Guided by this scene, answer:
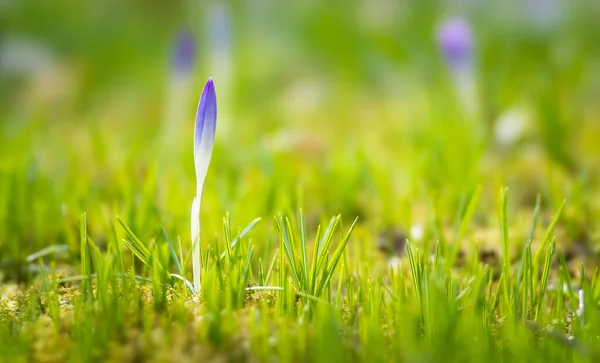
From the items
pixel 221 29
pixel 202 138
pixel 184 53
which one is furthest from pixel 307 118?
pixel 202 138

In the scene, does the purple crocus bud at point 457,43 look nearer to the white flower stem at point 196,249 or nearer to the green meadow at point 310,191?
the green meadow at point 310,191

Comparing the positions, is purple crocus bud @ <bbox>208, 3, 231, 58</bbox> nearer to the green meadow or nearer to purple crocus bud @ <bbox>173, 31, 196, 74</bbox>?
the green meadow

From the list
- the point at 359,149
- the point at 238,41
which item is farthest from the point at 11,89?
the point at 359,149

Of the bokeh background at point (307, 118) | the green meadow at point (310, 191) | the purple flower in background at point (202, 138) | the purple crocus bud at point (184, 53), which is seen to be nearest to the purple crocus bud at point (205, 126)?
the purple flower in background at point (202, 138)

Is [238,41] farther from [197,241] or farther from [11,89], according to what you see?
[197,241]

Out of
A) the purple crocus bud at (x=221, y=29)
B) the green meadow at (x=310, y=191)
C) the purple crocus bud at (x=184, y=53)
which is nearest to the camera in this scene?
the green meadow at (x=310, y=191)

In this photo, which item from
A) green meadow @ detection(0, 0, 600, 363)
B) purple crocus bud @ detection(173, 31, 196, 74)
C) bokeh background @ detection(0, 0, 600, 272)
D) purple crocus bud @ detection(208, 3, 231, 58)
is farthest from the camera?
purple crocus bud @ detection(208, 3, 231, 58)

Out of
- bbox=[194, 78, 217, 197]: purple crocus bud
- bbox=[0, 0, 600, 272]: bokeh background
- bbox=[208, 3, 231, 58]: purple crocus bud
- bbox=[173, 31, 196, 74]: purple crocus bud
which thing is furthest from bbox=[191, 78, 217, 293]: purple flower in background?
bbox=[208, 3, 231, 58]: purple crocus bud
